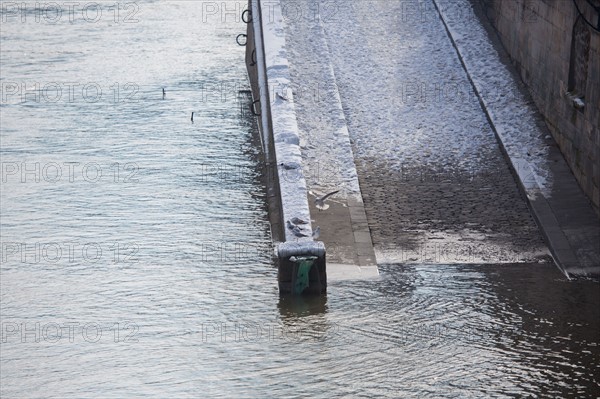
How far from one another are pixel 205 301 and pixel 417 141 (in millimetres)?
4376

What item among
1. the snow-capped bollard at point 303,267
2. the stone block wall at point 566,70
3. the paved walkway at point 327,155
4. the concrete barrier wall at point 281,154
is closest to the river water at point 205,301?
the snow-capped bollard at point 303,267

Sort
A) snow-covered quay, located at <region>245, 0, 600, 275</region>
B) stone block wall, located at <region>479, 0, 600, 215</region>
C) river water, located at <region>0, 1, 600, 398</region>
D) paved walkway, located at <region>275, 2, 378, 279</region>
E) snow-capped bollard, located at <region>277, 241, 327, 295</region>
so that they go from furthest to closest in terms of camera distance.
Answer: stone block wall, located at <region>479, 0, 600, 215</region> < snow-covered quay, located at <region>245, 0, 600, 275</region> < paved walkway, located at <region>275, 2, 378, 279</region> < snow-capped bollard, located at <region>277, 241, 327, 295</region> < river water, located at <region>0, 1, 600, 398</region>

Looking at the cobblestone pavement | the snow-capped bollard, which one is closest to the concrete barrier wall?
the snow-capped bollard

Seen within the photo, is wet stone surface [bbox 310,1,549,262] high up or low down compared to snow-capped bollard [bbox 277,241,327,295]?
up

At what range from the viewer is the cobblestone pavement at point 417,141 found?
39.8 ft

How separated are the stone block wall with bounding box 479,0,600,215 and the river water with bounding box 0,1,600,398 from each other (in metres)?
1.98

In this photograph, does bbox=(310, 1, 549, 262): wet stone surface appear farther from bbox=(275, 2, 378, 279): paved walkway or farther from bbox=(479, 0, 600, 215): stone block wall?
bbox=(479, 0, 600, 215): stone block wall

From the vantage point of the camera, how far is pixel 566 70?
1370 cm

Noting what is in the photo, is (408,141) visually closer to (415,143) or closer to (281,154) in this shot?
(415,143)

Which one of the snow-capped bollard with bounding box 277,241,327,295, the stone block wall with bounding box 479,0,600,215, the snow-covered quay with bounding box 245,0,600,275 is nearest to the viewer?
the snow-capped bollard with bounding box 277,241,327,295

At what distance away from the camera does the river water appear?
30.7ft

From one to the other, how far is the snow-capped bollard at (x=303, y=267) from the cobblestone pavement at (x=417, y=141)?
39.9 inches

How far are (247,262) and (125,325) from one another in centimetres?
197

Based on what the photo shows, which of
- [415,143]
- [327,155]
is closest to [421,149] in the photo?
[415,143]
